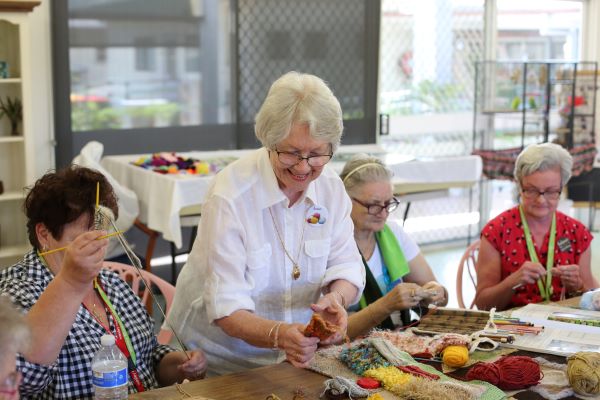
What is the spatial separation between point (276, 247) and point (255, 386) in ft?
1.49

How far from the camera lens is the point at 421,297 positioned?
2.64m

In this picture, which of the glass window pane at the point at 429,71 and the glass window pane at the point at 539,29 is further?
the glass window pane at the point at 539,29

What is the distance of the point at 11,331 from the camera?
130 centimetres

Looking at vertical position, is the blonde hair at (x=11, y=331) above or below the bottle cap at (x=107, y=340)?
above

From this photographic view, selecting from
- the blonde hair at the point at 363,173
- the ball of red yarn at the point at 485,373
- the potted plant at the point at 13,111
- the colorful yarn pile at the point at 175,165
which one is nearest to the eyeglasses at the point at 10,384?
the ball of red yarn at the point at 485,373

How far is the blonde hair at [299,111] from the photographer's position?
222 centimetres

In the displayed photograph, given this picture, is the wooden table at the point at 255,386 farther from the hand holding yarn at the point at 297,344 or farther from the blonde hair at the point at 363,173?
the blonde hair at the point at 363,173

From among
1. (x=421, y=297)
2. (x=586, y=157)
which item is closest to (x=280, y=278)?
(x=421, y=297)

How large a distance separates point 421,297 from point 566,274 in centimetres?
77

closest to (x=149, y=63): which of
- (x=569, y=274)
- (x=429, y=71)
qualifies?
(x=429, y=71)

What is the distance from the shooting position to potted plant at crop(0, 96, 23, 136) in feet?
16.9

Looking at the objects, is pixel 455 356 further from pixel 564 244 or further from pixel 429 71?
pixel 429 71

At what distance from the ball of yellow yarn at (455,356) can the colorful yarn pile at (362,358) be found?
169 mm

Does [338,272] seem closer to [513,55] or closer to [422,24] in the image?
[422,24]
